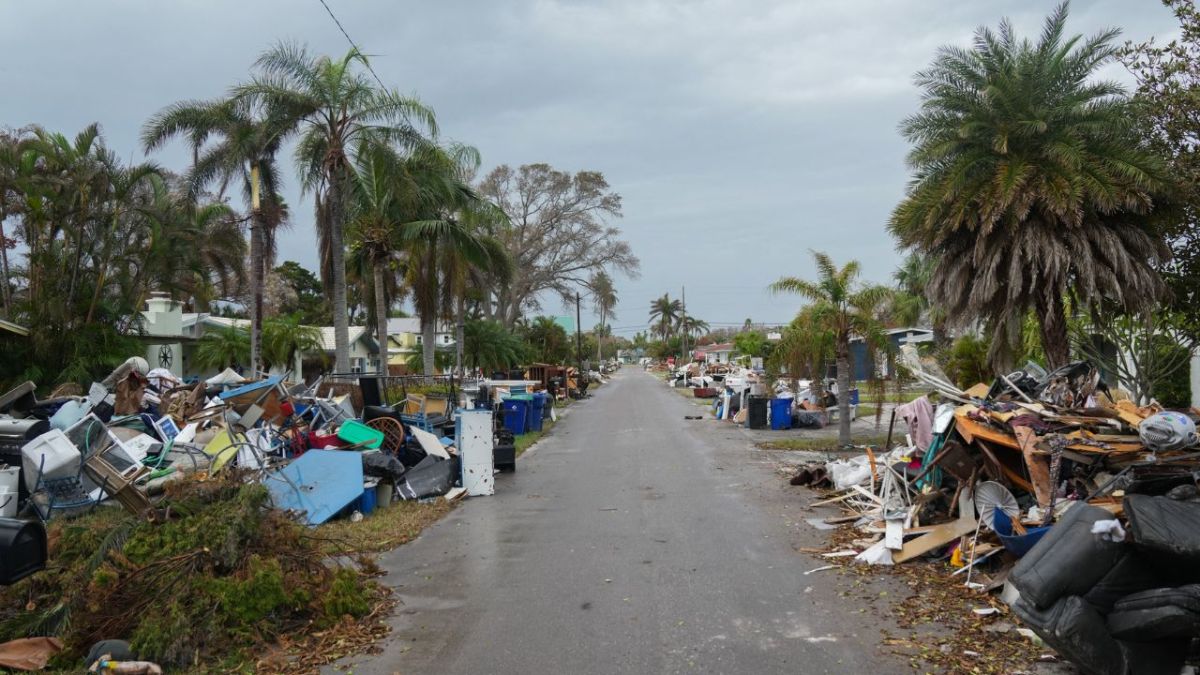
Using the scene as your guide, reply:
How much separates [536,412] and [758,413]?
663cm

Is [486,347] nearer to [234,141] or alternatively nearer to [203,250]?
[203,250]

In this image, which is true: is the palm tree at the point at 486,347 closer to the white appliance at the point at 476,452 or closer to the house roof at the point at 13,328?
the house roof at the point at 13,328

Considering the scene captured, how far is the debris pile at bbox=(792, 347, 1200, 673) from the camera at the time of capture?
15.2 feet

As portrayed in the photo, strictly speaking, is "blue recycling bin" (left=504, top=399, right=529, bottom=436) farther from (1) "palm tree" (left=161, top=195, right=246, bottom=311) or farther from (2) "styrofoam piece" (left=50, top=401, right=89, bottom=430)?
(2) "styrofoam piece" (left=50, top=401, right=89, bottom=430)

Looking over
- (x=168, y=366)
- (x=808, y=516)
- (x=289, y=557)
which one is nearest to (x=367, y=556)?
(x=289, y=557)

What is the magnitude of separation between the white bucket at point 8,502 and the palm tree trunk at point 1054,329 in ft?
50.9

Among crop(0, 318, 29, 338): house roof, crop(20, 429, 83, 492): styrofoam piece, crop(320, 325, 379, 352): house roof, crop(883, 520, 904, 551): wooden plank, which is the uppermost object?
crop(320, 325, 379, 352): house roof

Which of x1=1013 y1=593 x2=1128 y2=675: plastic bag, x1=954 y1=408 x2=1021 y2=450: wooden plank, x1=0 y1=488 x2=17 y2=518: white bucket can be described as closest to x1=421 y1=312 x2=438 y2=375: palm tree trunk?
x1=0 y1=488 x2=17 y2=518: white bucket

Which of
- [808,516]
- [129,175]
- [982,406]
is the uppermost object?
[129,175]

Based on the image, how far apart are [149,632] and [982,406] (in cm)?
860

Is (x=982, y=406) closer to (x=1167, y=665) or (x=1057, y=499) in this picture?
(x=1057, y=499)

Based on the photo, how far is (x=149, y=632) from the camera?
545 centimetres

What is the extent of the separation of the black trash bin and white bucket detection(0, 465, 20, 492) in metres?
18.4

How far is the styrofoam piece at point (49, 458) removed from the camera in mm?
10211
